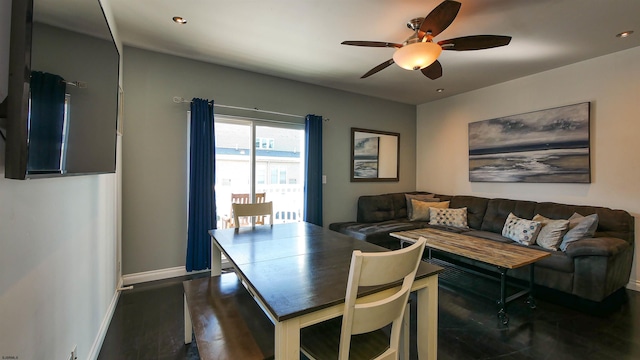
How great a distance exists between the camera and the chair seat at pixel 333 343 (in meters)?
1.24

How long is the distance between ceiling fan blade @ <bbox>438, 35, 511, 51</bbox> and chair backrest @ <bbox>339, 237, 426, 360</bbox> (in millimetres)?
1774

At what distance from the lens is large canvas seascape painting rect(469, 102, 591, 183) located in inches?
131

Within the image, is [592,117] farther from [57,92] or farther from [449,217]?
[57,92]

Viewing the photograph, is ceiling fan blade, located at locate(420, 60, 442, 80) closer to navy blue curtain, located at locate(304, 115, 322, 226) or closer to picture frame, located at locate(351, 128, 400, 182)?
navy blue curtain, located at locate(304, 115, 322, 226)

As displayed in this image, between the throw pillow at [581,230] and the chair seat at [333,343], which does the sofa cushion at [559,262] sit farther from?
the chair seat at [333,343]

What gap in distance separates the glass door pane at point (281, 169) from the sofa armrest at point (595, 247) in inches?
124

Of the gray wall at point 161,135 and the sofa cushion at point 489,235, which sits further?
the sofa cushion at point 489,235

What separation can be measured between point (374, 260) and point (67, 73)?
53.6 inches

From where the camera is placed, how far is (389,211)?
4594 mm

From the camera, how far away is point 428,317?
1.46 meters

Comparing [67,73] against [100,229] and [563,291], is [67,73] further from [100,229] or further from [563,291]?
[563,291]

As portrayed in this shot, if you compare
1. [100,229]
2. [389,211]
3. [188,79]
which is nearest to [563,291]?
[389,211]

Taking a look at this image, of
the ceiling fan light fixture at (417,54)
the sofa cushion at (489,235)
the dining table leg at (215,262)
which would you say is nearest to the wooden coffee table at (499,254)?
the sofa cushion at (489,235)

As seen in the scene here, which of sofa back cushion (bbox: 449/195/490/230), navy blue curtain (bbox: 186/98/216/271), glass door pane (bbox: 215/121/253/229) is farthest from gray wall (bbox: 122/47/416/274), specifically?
sofa back cushion (bbox: 449/195/490/230)
